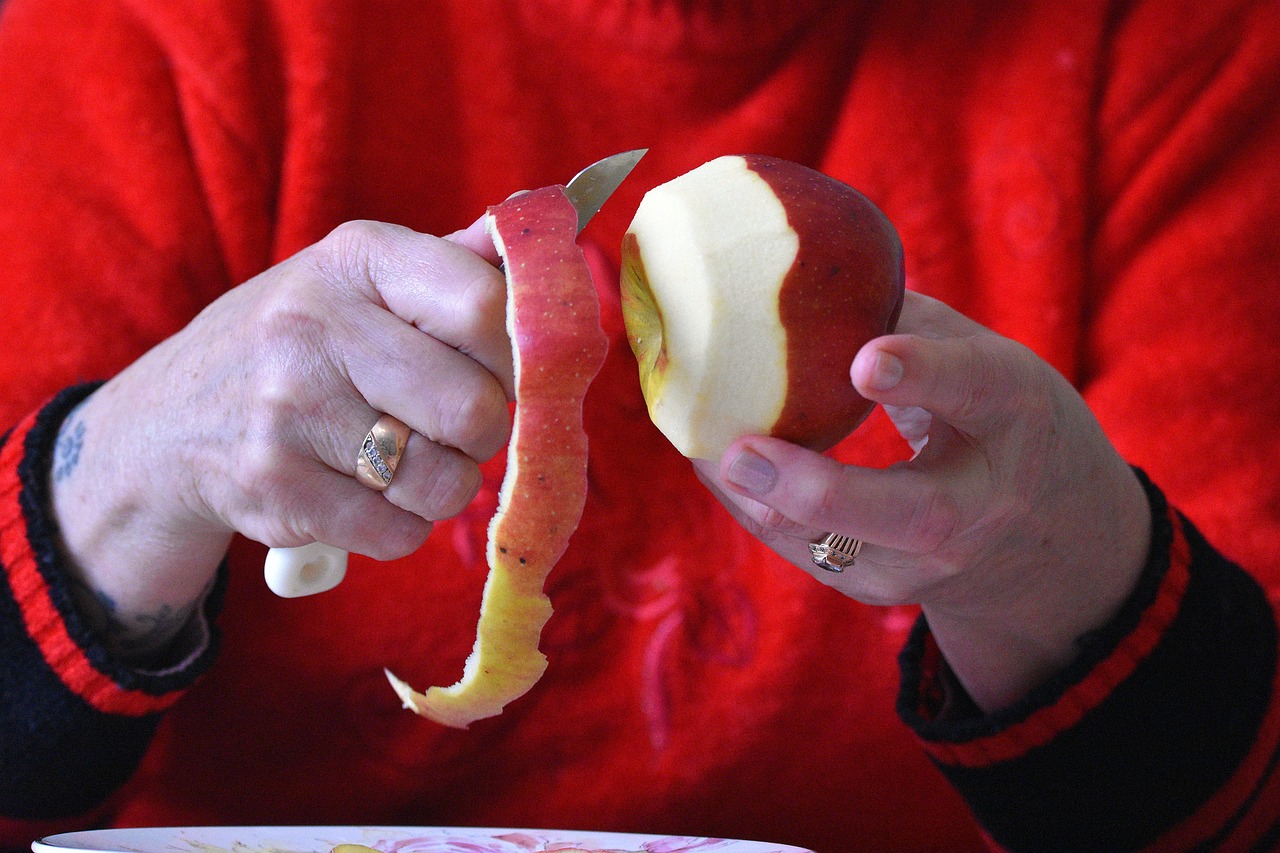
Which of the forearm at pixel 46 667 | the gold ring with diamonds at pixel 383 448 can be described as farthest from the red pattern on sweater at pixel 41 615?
the gold ring with diamonds at pixel 383 448

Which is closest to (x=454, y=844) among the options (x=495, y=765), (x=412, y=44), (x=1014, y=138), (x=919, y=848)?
(x=495, y=765)

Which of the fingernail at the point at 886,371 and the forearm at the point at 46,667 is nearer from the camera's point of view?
the fingernail at the point at 886,371

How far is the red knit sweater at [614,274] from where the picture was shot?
86cm

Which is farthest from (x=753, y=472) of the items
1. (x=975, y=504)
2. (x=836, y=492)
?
(x=975, y=504)

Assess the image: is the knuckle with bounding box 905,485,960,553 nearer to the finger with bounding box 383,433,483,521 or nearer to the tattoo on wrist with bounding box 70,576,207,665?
the finger with bounding box 383,433,483,521

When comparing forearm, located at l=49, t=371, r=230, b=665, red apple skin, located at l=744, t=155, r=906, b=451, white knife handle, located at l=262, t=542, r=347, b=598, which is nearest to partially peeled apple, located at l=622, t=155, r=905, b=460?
red apple skin, located at l=744, t=155, r=906, b=451

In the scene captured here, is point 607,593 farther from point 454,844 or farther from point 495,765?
point 454,844

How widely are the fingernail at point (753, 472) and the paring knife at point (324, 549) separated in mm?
170

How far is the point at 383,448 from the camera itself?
586mm

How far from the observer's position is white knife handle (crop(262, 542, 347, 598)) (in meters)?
0.60

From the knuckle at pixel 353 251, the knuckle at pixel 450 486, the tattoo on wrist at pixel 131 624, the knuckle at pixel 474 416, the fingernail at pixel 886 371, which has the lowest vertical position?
the tattoo on wrist at pixel 131 624

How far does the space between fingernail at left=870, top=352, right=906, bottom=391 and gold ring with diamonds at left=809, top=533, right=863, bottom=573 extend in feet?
0.43

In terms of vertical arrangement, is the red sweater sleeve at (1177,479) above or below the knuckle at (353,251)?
below

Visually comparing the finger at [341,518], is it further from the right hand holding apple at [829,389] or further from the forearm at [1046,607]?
the forearm at [1046,607]
